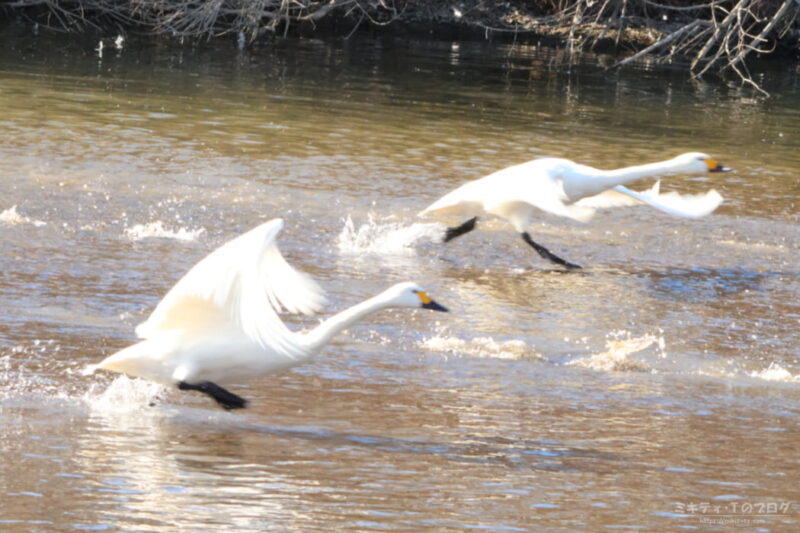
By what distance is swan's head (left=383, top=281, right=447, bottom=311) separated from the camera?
231 inches

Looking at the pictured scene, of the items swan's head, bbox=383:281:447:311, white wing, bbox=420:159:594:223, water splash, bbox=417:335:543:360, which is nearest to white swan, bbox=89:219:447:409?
swan's head, bbox=383:281:447:311

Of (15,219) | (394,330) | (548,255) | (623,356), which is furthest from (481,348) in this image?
(15,219)

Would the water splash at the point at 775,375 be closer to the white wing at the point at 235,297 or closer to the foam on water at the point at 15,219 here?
the white wing at the point at 235,297

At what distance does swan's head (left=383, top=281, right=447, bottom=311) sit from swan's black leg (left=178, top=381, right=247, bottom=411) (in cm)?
80

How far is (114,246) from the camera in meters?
9.46

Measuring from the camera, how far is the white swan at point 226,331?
18.0ft

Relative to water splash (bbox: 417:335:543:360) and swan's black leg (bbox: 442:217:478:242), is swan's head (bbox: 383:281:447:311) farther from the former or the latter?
swan's black leg (bbox: 442:217:478:242)

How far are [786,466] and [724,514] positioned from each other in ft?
2.72

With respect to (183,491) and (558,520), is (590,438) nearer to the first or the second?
(558,520)

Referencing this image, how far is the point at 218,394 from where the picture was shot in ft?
19.0

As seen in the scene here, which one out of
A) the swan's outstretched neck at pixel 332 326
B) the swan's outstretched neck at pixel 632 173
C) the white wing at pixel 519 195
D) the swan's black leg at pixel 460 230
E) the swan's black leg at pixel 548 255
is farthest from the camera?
the swan's black leg at pixel 460 230

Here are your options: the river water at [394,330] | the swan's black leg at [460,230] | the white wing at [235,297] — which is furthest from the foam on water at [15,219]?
the white wing at [235,297]

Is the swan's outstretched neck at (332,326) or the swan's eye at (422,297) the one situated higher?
the swan's eye at (422,297)

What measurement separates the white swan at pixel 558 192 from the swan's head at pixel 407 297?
3369mm
